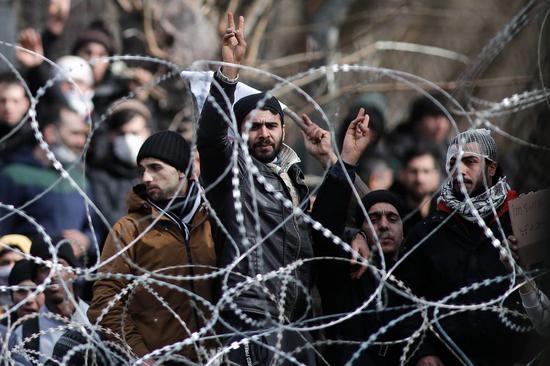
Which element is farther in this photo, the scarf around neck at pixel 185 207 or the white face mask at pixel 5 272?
the white face mask at pixel 5 272

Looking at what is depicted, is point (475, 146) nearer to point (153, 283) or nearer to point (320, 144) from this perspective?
point (320, 144)

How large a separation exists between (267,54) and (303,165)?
225 cm

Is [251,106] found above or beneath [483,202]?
above

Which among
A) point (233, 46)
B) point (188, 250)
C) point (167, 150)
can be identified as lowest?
point (188, 250)

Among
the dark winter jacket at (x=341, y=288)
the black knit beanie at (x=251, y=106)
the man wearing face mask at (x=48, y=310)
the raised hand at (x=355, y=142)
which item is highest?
the black knit beanie at (x=251, y=106)

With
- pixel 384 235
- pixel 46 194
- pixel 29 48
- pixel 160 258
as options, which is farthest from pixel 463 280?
pixel 29 48

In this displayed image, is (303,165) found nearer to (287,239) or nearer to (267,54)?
(267,54)

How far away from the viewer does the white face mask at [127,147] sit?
887 cm

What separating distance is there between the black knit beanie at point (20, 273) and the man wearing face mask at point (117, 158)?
3.51ft

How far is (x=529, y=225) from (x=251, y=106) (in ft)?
4.27

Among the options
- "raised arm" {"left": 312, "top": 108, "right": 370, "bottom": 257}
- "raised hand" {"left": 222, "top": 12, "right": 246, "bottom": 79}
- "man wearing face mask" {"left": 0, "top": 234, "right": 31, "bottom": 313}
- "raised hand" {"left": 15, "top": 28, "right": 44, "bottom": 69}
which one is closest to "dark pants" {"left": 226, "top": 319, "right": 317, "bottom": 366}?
"raised arm" {"left": 312, "top": 108, "right": 370, "bottom": 257}

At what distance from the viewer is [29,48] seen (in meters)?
9.51

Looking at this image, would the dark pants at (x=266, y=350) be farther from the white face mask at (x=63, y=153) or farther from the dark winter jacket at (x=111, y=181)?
the white face mask at (x=63, y=153)

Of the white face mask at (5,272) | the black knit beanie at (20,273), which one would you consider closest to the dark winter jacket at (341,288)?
the black knit beanie at (20,273)
